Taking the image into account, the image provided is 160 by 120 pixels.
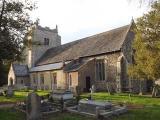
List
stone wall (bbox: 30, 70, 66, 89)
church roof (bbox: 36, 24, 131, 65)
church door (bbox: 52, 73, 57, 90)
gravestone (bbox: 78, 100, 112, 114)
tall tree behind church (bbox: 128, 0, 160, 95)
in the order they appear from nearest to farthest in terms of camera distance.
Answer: gravestone (bbox: 78, 100, 112, 114)
tall tree behind church (bbox: 128, 0, 160, 95)
church roof (bbox: 36, 24, 131, 65)
stone wall (bbox: 30, 70, 66, 89)
church door (bbox: 52, 73, 57, 90)

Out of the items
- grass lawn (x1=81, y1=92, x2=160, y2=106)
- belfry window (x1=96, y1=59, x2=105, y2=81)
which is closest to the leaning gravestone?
grass lawn (x1=81, y1=92, x2=160, y2=106)

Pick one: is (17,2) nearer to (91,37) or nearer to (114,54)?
(114,54)

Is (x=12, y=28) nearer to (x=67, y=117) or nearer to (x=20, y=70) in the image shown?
(x=67, y=117)

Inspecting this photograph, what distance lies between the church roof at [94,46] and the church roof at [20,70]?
26.3 ft

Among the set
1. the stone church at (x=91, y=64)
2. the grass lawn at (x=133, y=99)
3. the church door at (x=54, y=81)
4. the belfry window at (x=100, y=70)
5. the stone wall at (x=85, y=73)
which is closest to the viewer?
the grass lawn at (x=133, y=99)

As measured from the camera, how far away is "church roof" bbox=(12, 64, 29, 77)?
5919 centimetres

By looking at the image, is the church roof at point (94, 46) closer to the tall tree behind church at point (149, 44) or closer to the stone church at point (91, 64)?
the stone church at point (91, 64)

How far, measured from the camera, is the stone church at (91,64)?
36281 millimetres

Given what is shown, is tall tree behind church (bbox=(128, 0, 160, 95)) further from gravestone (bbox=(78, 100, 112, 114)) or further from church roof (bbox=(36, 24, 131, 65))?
gravestone (bbox=(78, 100, 112, 114))

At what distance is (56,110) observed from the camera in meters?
17.3

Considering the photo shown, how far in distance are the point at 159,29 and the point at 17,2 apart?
12862 mm

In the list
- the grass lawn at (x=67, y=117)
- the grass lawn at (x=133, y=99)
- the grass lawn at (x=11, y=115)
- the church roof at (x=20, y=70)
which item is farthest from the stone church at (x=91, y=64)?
the grass lawn at (x=67, y=117)

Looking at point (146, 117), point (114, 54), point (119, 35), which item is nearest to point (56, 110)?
point (146, 117)

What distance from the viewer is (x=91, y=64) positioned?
40.7 m
